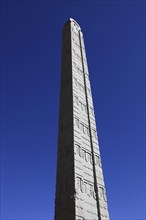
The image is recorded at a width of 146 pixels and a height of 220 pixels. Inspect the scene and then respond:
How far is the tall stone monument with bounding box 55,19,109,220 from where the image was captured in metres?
14.2

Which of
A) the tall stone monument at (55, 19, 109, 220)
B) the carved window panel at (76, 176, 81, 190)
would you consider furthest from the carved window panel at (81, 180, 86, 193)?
the carved window panel at (76, 176, 81, 190)

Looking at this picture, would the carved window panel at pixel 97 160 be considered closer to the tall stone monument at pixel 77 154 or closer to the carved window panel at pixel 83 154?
the tall stone monument at pixel 77 154

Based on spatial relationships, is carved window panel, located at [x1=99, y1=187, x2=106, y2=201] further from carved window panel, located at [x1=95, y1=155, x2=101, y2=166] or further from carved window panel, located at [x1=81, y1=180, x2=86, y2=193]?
carved window panel, located at [x1=95, y1=155, x2=101, y2=166]

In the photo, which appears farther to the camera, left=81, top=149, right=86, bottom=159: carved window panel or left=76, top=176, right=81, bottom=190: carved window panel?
left=81, top=149, right=86, bottom=159: carved window panel

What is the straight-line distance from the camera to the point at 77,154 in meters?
16.2

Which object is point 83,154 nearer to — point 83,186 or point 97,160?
point 97,160

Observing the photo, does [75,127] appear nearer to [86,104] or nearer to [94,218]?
[86,104]

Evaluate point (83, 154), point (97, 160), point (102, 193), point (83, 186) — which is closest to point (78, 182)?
point (83, 186)

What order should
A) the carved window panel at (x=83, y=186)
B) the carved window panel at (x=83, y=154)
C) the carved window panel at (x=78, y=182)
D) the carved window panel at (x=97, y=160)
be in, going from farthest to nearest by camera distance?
the carved window panel at (x=97, y=160) → the carved window panel at (x=83, y=154) → the carved window panel at (x=83, y=186) → the carved window panel at (x=78, y=182)

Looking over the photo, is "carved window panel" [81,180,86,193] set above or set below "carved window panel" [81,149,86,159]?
below

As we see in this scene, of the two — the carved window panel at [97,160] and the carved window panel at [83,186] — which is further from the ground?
the carved window panel at [97,160]

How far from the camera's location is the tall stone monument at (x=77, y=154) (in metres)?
14.2

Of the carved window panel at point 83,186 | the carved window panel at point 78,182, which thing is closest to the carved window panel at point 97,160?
the carved window panel at point 83,186

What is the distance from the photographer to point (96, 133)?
807 inches
